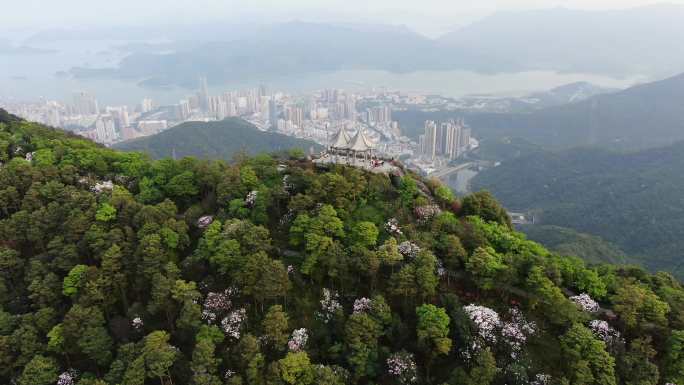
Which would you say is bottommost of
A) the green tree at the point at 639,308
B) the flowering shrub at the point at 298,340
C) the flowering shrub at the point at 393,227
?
the flowering shrub at the point at 298,340

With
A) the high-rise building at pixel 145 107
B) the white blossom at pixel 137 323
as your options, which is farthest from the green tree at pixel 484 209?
the high-rise building at pixel 145 107

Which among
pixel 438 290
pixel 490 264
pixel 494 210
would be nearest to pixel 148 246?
pixel 438 290

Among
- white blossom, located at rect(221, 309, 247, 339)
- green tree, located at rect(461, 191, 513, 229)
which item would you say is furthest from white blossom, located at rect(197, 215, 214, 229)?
green tree, located at rect(461, 191, 513, 229)

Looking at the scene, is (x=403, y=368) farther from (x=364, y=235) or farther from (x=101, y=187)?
(x=101, y=187)

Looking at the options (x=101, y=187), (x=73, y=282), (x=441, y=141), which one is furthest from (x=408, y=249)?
(x=441, y=141)

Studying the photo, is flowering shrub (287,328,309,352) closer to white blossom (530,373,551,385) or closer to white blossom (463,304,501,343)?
white blossom (463,304,501,343)

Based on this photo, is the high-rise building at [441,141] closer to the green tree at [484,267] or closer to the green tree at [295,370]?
the green tree at [484,267]

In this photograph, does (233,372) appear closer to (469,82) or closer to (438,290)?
(438,290)
